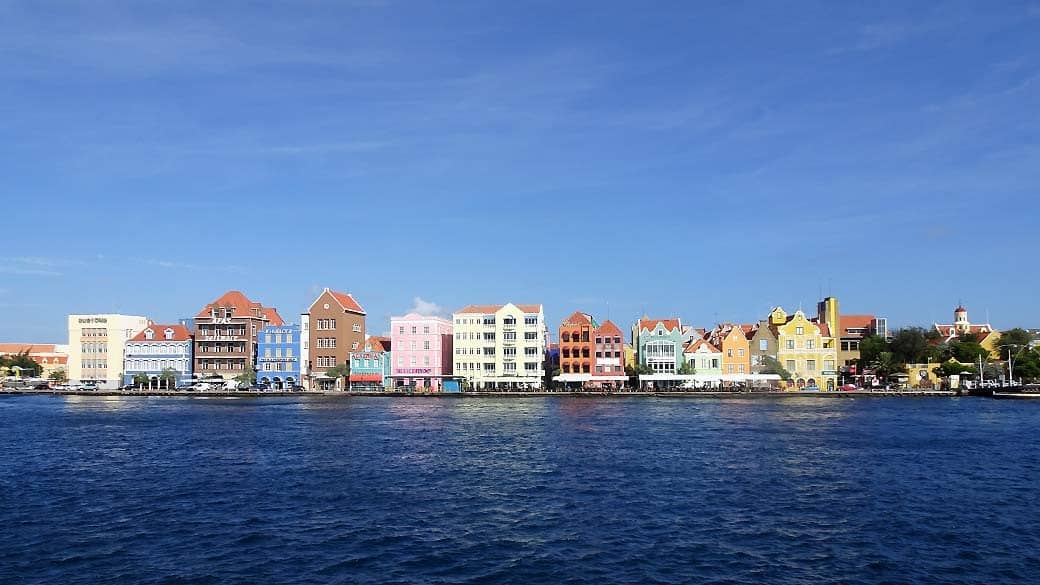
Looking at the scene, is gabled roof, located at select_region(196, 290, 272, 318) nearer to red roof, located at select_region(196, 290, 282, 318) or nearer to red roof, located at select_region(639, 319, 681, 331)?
red roof, located at select_region(196, 290, 282, 318)

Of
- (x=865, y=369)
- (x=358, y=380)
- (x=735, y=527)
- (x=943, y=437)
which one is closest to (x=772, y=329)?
(x=865, y=369)

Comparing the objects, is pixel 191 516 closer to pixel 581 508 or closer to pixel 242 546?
pixel 242 546

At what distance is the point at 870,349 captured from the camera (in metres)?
121

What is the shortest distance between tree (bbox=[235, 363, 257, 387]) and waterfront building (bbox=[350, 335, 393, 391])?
13.7m

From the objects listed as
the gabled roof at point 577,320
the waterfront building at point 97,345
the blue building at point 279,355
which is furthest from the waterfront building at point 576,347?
the waterfront building at point 97,345

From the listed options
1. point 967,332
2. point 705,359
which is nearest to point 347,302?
point 705,359

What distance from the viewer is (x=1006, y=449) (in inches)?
1818

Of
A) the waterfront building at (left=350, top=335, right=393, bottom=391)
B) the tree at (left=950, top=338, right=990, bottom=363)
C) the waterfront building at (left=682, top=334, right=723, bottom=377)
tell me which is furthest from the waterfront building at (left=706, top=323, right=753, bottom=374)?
the waterfront building at (left=350, top=335, right=393, bottom=391)

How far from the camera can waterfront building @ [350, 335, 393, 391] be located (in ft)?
378

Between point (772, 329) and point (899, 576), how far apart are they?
3901 inches

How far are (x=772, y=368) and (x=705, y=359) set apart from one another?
8701 millimetres

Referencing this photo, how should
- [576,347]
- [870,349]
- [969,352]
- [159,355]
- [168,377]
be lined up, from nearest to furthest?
[576,347], [168,377], [969,352], [870,349], [159,355]

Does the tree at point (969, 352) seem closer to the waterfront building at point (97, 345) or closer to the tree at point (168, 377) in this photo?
the tree at point (168, 377)

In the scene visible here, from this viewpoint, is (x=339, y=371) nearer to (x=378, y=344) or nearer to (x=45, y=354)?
(x=378, y=344)
